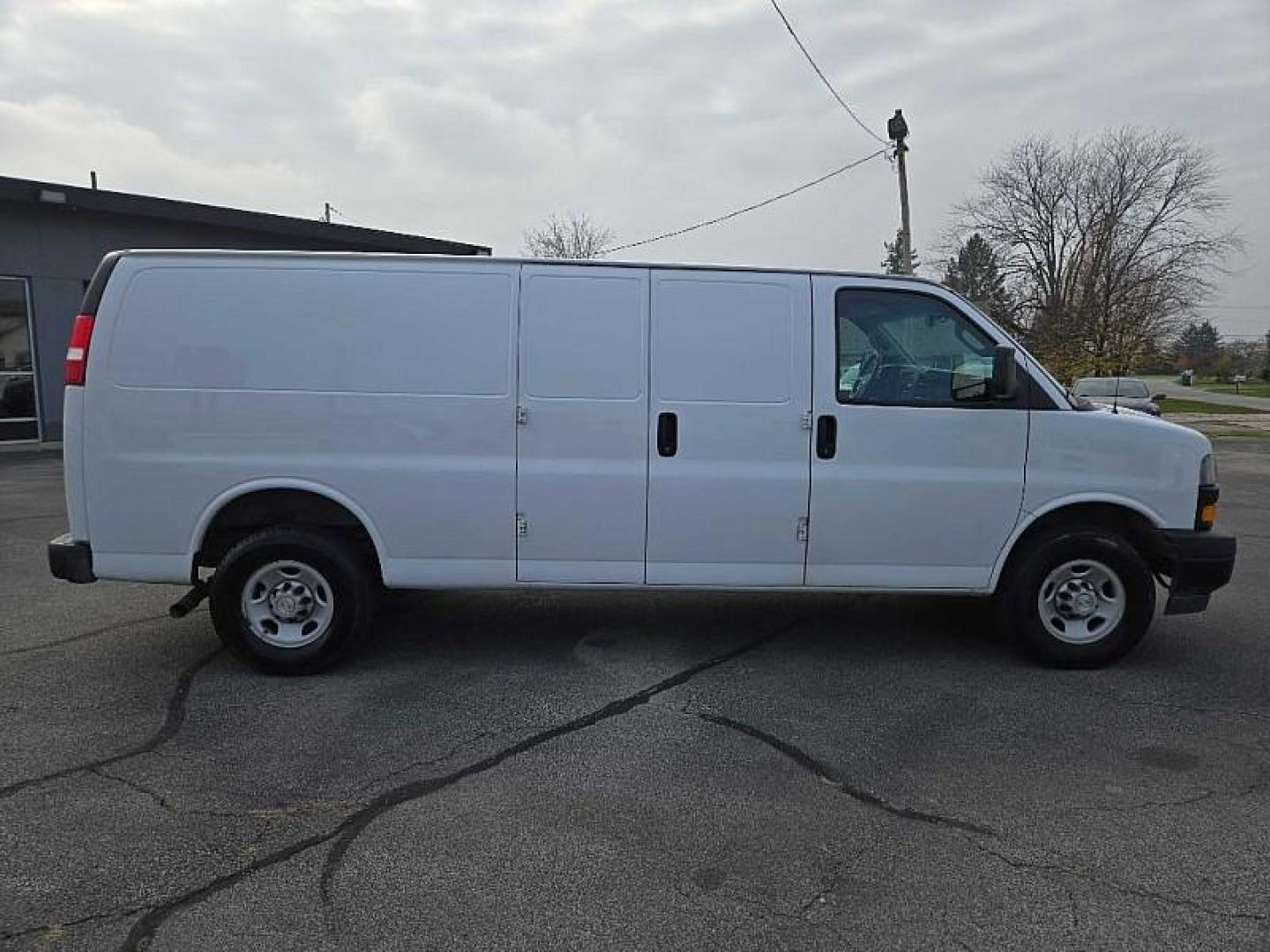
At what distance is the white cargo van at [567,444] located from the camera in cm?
442

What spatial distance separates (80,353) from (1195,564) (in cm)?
612

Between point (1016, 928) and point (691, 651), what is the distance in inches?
102

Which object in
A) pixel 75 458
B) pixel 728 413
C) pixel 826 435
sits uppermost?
pixel 728 413

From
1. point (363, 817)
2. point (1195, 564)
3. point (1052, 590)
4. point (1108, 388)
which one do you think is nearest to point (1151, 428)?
point (1195, 564)

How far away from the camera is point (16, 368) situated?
1498cm

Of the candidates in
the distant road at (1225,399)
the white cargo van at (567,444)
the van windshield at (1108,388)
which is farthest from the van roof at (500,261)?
the distant road at (1225,399)

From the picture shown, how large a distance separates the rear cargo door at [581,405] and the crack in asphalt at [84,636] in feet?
9.15

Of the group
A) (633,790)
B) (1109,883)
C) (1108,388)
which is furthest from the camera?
(1108,388)

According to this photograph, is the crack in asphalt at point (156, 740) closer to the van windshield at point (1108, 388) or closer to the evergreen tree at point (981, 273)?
the van windshield at point (1108, 388)

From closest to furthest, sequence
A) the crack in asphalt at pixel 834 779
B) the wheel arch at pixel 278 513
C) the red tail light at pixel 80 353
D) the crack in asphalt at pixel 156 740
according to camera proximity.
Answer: the crack in asphalt at pixel 834 779, the crack in asphalt at pixel 156 740, the red tail light at pixel 80 353, the wheel arch at pixel 278 513

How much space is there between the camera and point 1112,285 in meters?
38.7

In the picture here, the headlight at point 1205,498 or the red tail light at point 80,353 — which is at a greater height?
the red tail light at point 80,353

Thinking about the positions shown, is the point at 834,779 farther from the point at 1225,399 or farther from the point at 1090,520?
the point at 1225,399

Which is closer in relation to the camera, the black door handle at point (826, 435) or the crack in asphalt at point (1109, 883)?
the crack in asphalt at point (1109, 883)
